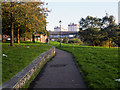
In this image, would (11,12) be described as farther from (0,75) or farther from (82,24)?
(82,24)

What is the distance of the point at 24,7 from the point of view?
67.4 ft

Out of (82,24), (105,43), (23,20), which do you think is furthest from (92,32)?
(23,20)

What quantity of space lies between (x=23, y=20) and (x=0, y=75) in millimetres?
14854

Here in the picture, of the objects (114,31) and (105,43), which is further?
(105,43)

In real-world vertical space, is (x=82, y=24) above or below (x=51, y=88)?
above

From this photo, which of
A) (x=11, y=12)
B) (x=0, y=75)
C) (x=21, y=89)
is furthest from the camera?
(x=11, y=12)

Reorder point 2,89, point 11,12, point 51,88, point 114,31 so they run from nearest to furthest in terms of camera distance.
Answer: point 2,89
point 51,88
point 11,12
point 114,31

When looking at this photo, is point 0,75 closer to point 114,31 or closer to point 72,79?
point 72,79

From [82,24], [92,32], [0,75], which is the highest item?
[82,24]

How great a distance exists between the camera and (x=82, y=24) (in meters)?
43.3

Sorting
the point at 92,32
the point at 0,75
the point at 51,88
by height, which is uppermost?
the point at 92,32

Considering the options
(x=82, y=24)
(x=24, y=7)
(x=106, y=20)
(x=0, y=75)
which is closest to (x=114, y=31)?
(x=106, y=20)

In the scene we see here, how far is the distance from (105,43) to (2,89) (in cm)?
4468

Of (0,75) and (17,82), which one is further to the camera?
(0,75)
